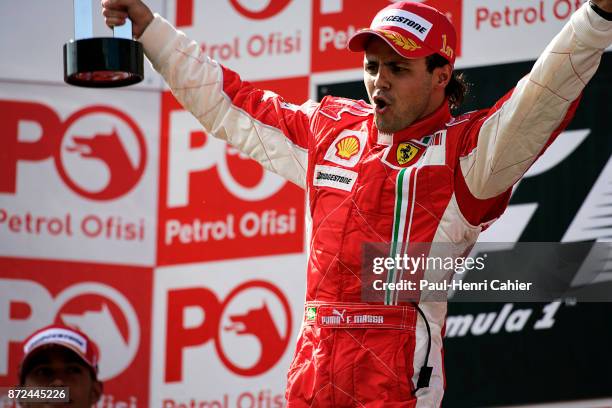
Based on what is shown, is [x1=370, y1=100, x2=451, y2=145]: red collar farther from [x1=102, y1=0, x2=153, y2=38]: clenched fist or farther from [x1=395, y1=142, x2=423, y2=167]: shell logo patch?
[x1=102, y1=0, x2=153, y2=38]: clenched fist

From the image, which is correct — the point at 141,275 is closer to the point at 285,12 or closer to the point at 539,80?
the point at 285,12

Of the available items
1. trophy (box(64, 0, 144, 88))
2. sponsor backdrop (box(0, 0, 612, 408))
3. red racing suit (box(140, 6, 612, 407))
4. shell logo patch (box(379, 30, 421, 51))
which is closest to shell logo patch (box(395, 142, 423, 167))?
red racing suit (box(140, 6, 612, 407))

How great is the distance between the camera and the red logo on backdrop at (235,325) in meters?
4.26

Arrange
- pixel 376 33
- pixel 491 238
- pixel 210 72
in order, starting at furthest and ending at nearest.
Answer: pixel 491 238 → pixel 210 72 → pixel 376 33

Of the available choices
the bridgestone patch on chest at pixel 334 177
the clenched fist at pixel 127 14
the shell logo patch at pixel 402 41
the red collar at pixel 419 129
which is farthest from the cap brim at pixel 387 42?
the clenched fist at pixel 127 14

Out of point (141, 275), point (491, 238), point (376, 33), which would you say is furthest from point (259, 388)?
point (376, 33)

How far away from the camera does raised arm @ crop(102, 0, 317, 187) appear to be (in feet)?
10.3

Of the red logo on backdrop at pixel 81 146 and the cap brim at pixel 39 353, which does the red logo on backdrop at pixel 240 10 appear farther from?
the cap brim at pixel 39 353

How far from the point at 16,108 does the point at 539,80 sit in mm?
2347

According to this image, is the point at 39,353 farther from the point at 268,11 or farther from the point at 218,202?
the point at 268,11

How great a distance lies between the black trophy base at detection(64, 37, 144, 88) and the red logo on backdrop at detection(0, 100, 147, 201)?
149cm

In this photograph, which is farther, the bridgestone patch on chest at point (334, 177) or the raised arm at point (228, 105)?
the raised arm at point (228, 105)

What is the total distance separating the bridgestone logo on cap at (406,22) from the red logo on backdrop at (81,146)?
1.63 metres

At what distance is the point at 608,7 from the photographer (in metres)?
2.61
